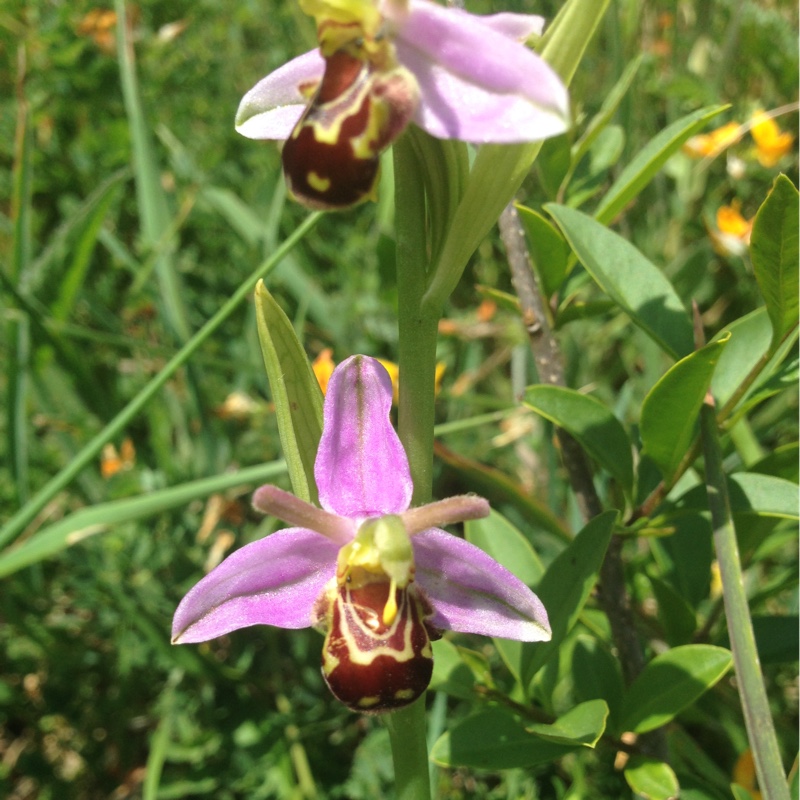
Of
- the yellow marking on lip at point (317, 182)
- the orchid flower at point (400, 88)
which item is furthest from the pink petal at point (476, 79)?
the yellow marking on lip at point (317, 182)

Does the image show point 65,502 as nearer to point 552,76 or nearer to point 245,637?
point 245,637

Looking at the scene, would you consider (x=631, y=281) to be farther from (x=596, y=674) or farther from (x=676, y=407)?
(x=596, y=674)

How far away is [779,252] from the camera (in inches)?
36.7

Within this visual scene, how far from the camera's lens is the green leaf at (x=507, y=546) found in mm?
1241

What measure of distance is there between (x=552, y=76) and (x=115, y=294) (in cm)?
215

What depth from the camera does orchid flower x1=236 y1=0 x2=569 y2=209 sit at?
76 cm

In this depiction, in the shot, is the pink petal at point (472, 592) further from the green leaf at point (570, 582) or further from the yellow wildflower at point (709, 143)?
the yellow wildflower at point (709, 143)

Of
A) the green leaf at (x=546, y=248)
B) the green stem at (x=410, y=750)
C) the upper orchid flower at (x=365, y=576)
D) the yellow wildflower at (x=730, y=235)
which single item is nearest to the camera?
the upper orchid flower at (x=365, y=576)

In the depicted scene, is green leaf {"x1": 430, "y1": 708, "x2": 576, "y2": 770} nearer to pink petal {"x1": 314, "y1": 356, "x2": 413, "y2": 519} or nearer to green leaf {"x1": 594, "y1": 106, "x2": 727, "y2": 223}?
pink petal {"x1": 314, "y1": 356, "x2": 413, "y2": 519}

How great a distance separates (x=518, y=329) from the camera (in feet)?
7.60

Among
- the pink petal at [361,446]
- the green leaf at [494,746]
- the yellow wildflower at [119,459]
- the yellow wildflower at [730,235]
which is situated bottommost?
the yellow wildflower at [119,459]

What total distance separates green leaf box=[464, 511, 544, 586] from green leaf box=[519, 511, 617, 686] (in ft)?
0.32

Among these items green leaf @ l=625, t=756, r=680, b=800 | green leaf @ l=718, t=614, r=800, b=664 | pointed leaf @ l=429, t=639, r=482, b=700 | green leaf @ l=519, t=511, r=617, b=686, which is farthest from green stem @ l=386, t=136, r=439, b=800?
green leaf @ l=718, t=614, r=800, b=664

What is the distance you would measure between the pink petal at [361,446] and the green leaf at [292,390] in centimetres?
3
